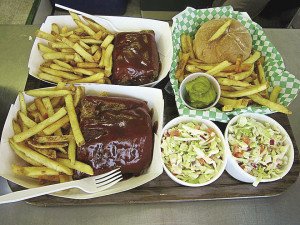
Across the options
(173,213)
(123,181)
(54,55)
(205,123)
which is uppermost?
(54,55)

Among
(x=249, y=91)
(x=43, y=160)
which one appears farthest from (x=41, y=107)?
(x=249, y=91)

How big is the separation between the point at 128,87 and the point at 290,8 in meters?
2.26

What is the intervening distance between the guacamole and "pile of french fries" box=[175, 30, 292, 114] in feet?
0.25

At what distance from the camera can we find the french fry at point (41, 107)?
4.61 feet

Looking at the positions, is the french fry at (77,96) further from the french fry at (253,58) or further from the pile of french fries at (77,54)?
the french fry at (253,58)

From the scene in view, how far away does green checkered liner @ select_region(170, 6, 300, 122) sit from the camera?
1498 millimetres

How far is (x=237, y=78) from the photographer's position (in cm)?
159

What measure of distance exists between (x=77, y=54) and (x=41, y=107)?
37 cm

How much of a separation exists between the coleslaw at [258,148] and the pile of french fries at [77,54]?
0.74 m

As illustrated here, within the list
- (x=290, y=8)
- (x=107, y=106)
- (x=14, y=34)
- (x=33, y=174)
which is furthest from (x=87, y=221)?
(x=290, y=8)

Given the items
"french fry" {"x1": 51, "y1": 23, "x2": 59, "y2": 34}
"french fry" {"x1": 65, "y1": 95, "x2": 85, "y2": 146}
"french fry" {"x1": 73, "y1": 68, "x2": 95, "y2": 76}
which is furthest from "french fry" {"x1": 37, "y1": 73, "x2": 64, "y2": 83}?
"french fry" {"x1": 51, "y1": 23, "x2": 59, "y2": 34}

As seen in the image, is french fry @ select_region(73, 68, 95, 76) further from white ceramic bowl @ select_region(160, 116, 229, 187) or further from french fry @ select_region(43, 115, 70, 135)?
white ceramic bowl @ select_region(160, 116, 229, 187)

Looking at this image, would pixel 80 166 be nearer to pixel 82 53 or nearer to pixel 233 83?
pixel 82 53

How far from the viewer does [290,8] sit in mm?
2916
